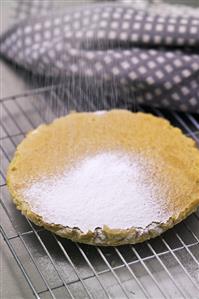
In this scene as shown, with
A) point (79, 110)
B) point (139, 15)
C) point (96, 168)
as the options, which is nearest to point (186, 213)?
point (96, 168)

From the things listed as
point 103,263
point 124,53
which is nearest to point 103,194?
point 103,263

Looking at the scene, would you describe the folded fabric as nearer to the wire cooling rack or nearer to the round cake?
the round cake

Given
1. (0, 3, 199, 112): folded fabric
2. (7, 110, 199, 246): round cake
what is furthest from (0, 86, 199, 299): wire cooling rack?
(0, 3, 199, 112): folded fabric

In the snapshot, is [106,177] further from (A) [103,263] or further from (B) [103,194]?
(A) [103,263]

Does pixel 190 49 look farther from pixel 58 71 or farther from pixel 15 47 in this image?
pixel 15 47

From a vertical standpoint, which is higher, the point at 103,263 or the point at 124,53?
the point at 124,53

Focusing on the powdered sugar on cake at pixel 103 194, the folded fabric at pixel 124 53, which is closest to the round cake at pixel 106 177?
the powdered sugar on cake at pixel 103 194

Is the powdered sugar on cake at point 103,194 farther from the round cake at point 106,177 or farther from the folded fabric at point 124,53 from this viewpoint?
the folded fabric at point 124,53
